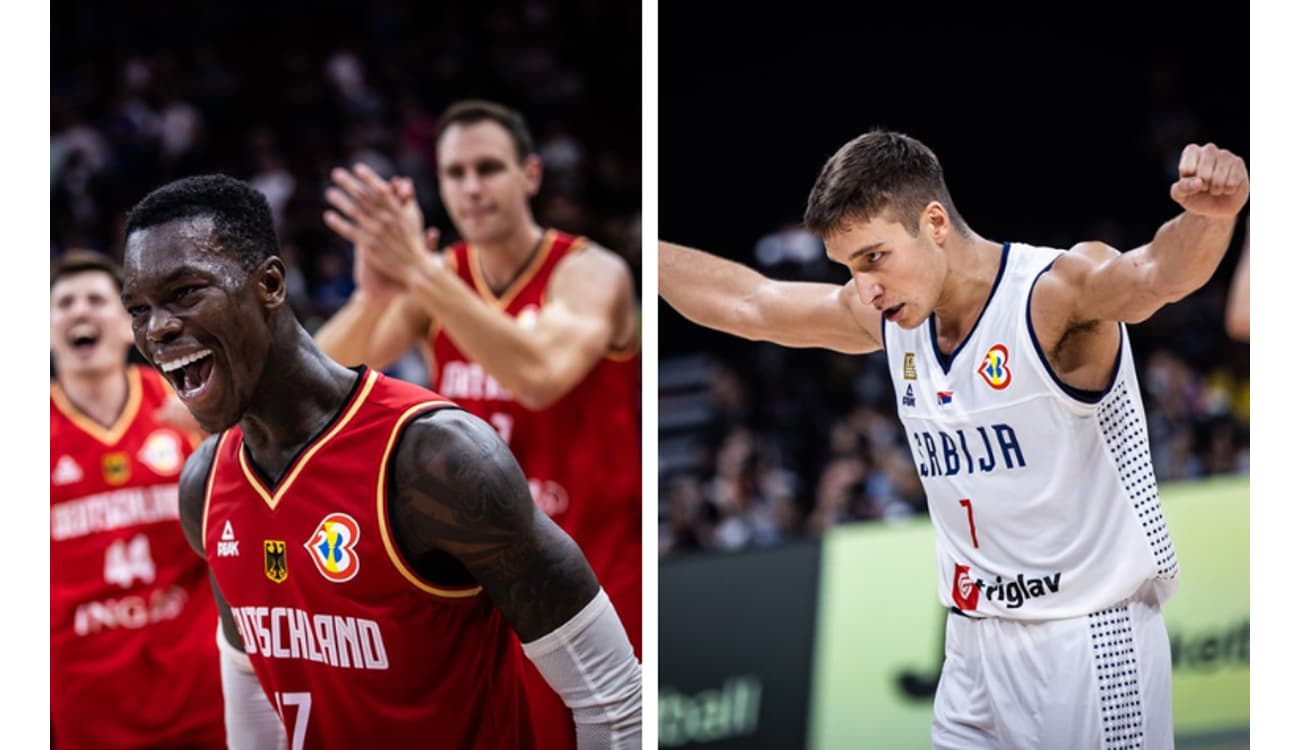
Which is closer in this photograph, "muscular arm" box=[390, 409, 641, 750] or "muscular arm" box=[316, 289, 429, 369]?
"muscular arm" box=[390, 409, 641, 750]

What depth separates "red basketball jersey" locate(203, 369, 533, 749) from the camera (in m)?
2.92

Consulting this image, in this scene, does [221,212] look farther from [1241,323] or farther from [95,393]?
[1241,323]

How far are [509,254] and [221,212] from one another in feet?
7.05

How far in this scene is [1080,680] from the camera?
321 cm

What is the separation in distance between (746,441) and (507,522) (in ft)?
11.1

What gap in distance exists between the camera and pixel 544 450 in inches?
189

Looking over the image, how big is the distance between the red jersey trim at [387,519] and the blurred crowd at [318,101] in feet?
8.34

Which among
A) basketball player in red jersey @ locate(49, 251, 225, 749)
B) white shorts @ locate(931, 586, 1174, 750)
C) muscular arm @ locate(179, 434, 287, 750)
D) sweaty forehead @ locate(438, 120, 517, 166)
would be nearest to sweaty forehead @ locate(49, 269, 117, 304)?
basketball player in red jersey @ locate(49, 251, 225, 749)

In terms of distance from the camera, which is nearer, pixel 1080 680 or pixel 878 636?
pixel 1080 680

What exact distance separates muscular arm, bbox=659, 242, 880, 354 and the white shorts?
68cm

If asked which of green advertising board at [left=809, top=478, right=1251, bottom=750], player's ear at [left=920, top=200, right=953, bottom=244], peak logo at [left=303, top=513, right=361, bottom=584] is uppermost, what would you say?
player's ear at [left=920, top=200, right=953, bottom=244]

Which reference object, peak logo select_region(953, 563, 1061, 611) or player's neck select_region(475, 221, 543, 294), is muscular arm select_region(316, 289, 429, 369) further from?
peak logo select_region(953, 563, 1061, 611)

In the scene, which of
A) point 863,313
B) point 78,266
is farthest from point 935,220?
point 78,266
